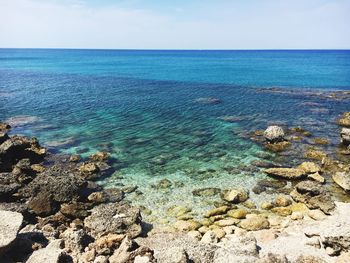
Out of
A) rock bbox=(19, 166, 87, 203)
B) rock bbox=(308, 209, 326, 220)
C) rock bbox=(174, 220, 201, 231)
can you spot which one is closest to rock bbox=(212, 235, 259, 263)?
rock bbox=(174, 220, 201, 231)

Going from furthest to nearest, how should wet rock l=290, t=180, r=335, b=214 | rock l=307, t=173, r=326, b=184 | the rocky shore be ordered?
1. rock l=307, t=173, r=326, b=184
2. wet rock l=290, t=180, r=335, b=214
3. the rocky shore

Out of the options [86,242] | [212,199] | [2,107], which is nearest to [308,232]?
[212,199]

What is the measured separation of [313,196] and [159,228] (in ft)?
39.4

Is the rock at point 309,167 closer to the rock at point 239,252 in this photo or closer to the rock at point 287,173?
the rock at point 287,173

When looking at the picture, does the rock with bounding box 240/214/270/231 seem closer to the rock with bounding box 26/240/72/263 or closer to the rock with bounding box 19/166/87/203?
the rock with bounding box 26/240/72/263

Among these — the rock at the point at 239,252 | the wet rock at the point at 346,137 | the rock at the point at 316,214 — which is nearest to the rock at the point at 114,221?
the rock at the point at 239,252

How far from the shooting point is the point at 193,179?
2773cm

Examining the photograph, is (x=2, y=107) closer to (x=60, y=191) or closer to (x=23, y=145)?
(x=23, y=145)

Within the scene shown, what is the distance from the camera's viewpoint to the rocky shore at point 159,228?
15664 mm

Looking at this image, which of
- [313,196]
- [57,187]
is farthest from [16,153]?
[313,196]

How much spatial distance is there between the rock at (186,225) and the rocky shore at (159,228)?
0.21 ft

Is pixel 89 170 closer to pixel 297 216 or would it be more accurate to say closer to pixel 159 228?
pixel 159 228

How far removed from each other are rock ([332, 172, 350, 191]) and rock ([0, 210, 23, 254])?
2310cm

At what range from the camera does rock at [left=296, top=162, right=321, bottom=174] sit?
2823cm
